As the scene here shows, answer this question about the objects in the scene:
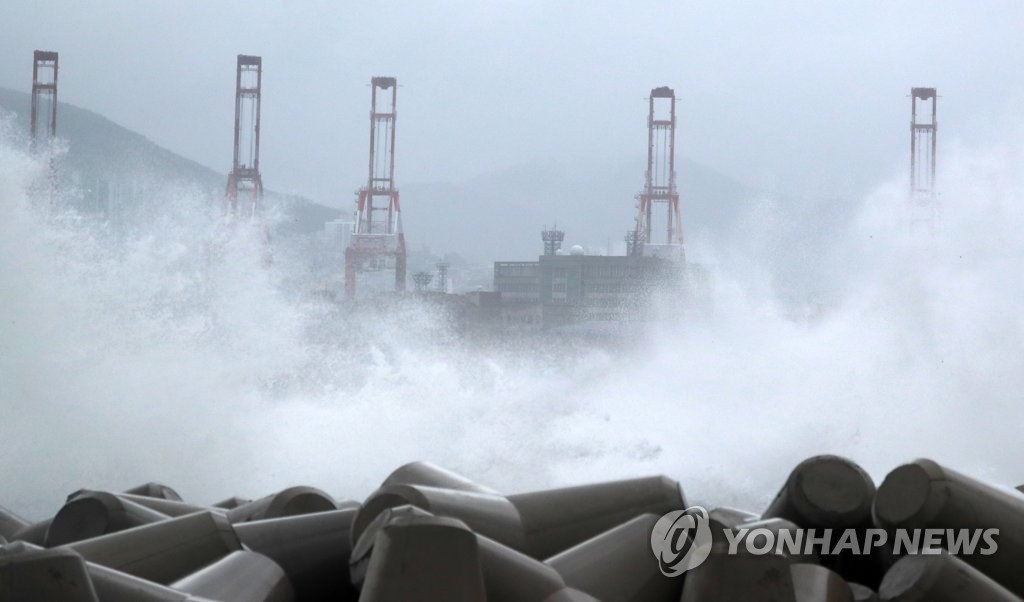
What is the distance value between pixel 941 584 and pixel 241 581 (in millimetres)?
2501

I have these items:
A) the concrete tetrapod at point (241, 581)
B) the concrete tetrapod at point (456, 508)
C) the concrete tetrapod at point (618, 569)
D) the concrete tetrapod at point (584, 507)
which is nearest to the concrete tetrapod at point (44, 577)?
the concrete tetrapod at point (241, 581)

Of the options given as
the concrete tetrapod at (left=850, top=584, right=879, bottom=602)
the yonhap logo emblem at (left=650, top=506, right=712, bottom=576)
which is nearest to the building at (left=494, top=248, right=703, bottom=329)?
the yonhap logo emblem at (left=650, top=506, right=712, bottom=576)

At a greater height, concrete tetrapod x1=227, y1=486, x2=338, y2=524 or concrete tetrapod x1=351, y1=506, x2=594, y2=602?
concrete tetrapod x1=351, y1=506, x2=594, y2=602

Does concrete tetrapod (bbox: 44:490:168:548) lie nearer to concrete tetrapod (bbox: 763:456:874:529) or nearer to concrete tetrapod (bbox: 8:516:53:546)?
concrete tetrapod (bbox: 8:516:53:546)

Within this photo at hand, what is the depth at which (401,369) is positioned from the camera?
1247 inches

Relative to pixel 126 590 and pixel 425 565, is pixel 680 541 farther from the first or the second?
pixel 126 590

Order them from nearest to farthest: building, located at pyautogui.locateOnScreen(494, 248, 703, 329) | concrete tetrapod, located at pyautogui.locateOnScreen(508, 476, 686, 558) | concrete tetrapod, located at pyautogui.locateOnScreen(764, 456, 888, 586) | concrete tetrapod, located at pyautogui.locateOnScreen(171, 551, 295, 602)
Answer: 1. concrete tetrapod, located at pyautogui.locateOnScreen(171, 551, 295, 602)
2. concrete tetrapod, located at pyautogui.locateOnScreen(764, 456, 888, 586)
3. concrete tetrapod, located at pyautogui.locateOnScreen(508, 476, 686, 558)
4. building, located at pyautogui.locateOnScreen(494, 248, 703, 329)

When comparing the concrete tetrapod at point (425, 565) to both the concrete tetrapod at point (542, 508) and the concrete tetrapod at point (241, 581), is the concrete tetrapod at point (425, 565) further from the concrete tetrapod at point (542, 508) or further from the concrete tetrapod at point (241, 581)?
the concrete tetrapod at point (542, 508)

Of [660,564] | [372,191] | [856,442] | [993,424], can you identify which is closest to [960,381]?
[993,424]

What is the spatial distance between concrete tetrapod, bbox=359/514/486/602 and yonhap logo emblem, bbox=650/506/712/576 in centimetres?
91

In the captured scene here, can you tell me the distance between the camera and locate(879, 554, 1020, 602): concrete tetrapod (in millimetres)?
4266

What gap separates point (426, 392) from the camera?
29234 mm

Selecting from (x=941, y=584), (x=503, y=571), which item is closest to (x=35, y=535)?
(x=503, y=571)

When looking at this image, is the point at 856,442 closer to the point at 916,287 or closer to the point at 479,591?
the point at 916,287
